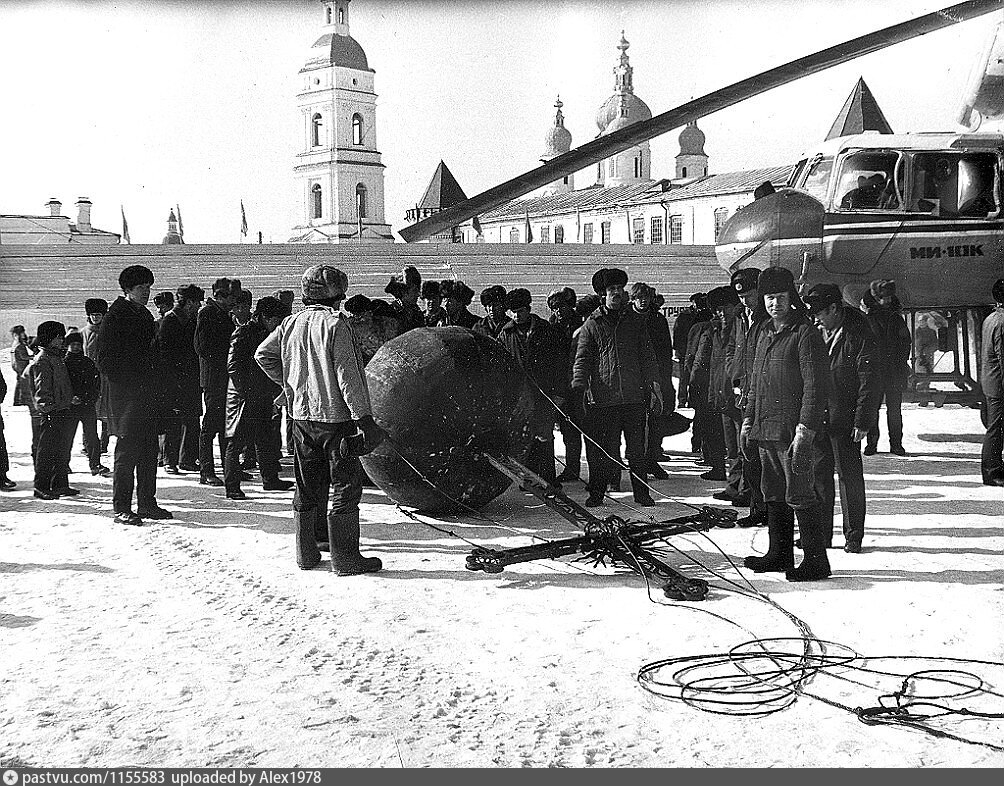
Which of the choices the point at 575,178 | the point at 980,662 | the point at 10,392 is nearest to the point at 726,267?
the point at 980,662

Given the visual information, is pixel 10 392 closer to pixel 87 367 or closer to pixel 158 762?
pixel 87 367

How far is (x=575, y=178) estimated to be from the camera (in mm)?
76562

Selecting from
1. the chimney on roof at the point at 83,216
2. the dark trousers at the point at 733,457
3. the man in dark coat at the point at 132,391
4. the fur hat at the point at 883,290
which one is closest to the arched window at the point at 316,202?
the chimney on roof at the point at 83,216

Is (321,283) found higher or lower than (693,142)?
lower

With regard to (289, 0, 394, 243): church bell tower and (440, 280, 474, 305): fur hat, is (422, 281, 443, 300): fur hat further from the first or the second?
(289, 0, 394, 243): church bell tower

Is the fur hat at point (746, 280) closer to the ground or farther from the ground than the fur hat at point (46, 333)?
farther from the ground

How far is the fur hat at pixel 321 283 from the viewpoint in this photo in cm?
626

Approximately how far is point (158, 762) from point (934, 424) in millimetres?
12086

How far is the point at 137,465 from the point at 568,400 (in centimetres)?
398

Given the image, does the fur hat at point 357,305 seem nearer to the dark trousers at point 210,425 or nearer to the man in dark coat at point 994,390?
the dark trousers at point 210,425

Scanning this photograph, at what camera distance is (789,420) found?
5984mm

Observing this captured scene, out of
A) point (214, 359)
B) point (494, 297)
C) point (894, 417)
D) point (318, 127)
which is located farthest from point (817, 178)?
point (318, 127)

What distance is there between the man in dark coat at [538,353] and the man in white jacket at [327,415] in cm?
298

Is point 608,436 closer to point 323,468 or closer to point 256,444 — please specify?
point 323,468
